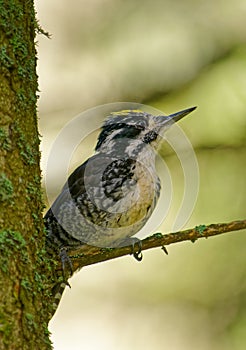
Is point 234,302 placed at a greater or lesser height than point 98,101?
lesser

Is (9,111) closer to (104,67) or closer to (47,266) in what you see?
(47,266)

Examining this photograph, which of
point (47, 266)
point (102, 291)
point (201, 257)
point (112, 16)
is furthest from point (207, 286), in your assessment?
point (47, 266)

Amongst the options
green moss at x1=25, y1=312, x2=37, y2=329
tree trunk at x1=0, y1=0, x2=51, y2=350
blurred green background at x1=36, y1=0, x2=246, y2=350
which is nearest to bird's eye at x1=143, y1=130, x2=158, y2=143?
blurred green background at x1=36, y1=0, x2=246, y2=350

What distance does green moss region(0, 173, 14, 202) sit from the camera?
5.84 ft

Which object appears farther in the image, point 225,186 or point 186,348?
point 186,348

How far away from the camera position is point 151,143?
3.45 meters

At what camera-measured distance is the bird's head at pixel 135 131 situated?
11.3ft

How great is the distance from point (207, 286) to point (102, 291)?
0.77 meters

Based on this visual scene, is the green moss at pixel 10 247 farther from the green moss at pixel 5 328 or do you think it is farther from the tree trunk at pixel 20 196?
the green moss at pixel 5 328

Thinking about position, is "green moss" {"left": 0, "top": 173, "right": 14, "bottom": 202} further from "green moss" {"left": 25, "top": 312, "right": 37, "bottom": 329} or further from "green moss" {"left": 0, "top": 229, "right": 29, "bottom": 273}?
"green moss" {"left": 25, "top": 312, "right": 37, "bottom": 329}

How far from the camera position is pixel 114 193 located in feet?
10.4

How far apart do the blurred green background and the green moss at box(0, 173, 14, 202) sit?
6.41 feet

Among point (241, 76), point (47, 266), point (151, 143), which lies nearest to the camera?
point (47, 266)

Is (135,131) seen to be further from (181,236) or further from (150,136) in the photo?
(181,236)
